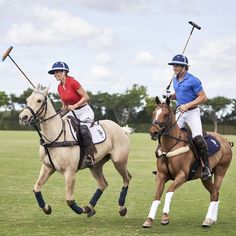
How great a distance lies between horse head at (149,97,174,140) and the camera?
364 inches

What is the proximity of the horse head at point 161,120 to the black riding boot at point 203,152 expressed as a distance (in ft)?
2.11

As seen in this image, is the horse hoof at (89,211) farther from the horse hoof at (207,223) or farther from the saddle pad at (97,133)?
the horse hoof at (207,223)

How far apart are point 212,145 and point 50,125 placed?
2.85 metres

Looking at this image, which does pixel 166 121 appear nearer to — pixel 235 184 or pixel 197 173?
pixel 197 173

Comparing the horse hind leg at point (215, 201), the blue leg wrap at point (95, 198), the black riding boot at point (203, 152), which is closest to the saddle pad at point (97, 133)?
the blue leg wrap at point (95, 198)

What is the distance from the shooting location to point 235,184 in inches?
699

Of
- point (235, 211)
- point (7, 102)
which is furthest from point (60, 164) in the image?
point (7, 102)

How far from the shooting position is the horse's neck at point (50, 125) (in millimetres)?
10070

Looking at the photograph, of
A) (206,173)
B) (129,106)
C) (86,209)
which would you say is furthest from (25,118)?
(129,106)

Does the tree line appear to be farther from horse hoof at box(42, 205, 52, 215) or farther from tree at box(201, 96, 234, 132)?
horse hoof at box(42, 205, 52, 215)

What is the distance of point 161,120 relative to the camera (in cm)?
941

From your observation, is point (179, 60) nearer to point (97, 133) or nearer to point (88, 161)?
point (97, 133)

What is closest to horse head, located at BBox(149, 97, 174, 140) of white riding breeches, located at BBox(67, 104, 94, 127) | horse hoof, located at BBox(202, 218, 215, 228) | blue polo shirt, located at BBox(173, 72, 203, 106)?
blue polo shirt, located at BBox(173, 72, 203, 106)

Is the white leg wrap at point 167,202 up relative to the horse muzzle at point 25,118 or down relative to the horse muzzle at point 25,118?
down
